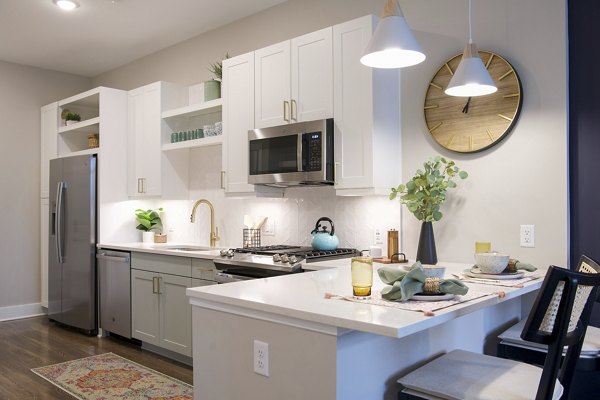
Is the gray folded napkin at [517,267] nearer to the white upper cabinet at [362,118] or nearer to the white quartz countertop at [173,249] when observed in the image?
the white upper cabinet at [362,118]

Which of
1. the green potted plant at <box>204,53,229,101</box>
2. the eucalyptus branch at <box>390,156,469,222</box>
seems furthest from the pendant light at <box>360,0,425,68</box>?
the green potted plant at <box>204,53,229,101</box>

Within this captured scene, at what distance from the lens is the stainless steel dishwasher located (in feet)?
14.8

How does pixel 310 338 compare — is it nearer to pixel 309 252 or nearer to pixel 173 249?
pixel 309 252

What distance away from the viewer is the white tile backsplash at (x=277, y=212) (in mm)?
3490

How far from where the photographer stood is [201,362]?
1892 mm

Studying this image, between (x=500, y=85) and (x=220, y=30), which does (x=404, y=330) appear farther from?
(x=220, y=30)

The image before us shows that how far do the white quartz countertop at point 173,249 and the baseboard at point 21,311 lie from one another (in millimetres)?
1653

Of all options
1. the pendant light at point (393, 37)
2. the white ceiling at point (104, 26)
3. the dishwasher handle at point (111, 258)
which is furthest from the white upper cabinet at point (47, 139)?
the pendant light at point (393, 37)

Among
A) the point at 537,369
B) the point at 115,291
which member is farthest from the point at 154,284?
the point at 537,369

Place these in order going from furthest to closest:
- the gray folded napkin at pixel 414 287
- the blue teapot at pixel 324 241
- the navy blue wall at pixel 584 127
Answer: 1. the blue teapot at pixel 324 241
2. the navy blue wall at pixel 584 127
3. the gray folded napkin at pixel 414 287

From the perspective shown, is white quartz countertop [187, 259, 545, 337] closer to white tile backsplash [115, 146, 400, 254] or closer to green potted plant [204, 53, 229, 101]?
white tile backsplash [115, 146, 400, 254]

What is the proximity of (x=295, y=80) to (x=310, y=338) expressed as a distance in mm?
2336

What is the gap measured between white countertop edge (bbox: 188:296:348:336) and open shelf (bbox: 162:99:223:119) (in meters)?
2.54

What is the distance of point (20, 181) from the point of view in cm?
578
